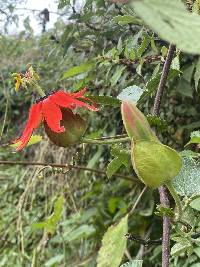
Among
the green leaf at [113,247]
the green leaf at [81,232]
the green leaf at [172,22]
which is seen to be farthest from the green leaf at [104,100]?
the green leaf at [81,232]

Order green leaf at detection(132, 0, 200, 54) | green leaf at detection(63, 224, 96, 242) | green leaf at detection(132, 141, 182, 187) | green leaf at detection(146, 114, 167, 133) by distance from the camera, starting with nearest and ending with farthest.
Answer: green leaf at detection(132, 0, 200, 54)
green leaf at detection(132, 141, 182, 187)
green leaf at detection(146, 114, 167, 133)
green leaf at detection(63, 224, 96, 242)

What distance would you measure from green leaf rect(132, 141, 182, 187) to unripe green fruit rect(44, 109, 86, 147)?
84mm

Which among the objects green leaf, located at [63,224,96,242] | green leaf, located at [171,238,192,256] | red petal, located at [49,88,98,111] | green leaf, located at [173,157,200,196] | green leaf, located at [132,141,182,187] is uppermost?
red petal, located at [49,88,98,111]

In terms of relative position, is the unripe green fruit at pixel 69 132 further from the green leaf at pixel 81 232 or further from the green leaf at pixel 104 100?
the green leaf at pixel 81 232

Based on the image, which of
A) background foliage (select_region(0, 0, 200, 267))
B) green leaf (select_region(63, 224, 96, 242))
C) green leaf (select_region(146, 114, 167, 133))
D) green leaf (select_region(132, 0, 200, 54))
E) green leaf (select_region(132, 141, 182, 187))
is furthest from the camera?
green leaf (select_region(63, 224, 96, 242))

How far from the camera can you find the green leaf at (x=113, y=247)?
0.50 m

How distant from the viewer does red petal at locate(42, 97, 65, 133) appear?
41 centimetres

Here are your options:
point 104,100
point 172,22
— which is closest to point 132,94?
point 104,100

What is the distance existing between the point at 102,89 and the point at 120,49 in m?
0.38

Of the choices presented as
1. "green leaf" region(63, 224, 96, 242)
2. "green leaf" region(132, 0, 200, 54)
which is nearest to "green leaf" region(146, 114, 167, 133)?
"green leaf" region(132, 0, 200, 54)

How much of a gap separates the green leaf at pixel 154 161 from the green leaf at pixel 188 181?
0.17 m

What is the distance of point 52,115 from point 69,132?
0.02 meters

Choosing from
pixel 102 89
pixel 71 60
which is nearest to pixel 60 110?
pixel 102 89

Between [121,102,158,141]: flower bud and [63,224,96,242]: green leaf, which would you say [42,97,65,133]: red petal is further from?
[63,224,96,242]: green leaf
